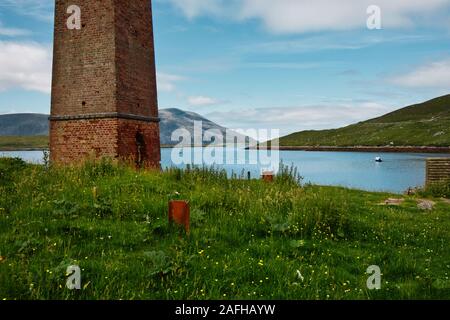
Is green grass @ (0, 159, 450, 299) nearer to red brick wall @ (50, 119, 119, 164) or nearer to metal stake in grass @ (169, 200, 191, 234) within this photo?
metal stake in grass @ (169, 200, 191, 234)

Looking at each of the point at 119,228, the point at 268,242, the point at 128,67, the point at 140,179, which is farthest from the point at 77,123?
the point at 268,242

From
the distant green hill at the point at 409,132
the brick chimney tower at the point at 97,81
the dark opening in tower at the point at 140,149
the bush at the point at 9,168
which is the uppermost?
the distant green hill at the point at 409,132

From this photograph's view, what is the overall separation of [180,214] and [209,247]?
1.03 m

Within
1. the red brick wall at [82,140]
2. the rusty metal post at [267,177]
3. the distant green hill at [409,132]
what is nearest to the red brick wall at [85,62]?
the red brick wall at [82,140]

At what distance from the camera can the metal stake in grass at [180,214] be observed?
693 centimetres

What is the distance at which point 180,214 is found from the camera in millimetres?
6965

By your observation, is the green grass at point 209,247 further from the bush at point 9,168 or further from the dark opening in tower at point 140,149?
the dark opening in tower at point 140,149

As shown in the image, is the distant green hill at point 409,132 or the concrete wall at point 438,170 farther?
the distant green hill at point 409,132

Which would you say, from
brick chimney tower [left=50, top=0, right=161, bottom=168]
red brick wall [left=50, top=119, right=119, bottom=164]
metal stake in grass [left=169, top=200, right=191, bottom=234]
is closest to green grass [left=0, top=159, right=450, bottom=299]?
metal stake in grass [left=169, top=200, right=191, bottom=234]

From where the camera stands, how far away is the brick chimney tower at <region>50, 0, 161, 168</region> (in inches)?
706

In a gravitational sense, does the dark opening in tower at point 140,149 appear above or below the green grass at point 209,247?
above

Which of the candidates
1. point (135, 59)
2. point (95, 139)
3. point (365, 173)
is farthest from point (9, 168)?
point (365, 173)

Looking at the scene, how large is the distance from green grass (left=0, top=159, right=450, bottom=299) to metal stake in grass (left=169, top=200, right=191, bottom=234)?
7.3 inches

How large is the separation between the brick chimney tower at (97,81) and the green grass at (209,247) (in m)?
7.61
